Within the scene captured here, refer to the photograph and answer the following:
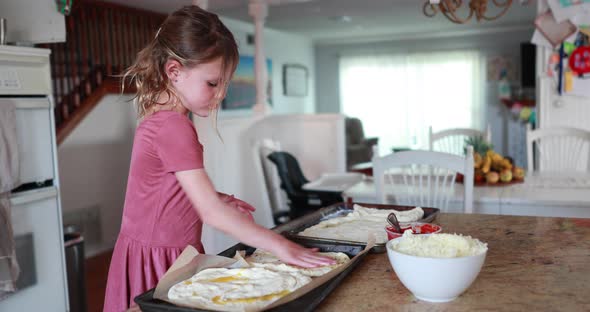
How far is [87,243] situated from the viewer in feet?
15.3

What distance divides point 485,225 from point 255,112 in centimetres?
336

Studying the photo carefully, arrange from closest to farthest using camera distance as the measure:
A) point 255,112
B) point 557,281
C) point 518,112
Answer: point 557,281, point 255,112, point 518,112

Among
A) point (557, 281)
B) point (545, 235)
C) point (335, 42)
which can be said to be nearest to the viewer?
point (557, 281)

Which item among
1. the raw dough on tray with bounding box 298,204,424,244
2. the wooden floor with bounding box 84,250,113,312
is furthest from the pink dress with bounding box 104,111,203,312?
the wooden floor with bounding box 84,250,113,312

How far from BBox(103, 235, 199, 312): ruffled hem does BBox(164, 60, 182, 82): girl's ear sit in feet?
1.22

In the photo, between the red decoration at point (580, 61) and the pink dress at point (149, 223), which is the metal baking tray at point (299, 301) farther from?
the red decoration at point (580, 61)

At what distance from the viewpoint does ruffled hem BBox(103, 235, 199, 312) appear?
1153 mm

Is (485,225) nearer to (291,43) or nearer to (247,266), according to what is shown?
(247,266)

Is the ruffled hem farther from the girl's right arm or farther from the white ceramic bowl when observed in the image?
the white ceramic bowl

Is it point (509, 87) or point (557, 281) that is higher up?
point (509, 87)

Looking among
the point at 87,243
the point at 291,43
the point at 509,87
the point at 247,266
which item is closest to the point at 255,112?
the point at 87,243

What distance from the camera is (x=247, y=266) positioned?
1021 mm

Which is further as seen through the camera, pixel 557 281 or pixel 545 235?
pixel 545 235

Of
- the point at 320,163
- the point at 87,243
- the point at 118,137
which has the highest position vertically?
the point at 118,137
